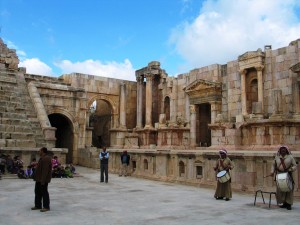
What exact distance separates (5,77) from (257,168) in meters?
14.6

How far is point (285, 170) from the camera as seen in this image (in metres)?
7.95

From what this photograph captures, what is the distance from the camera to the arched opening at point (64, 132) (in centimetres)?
2346

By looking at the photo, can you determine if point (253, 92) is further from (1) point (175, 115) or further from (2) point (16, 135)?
(2) point (16, 135)

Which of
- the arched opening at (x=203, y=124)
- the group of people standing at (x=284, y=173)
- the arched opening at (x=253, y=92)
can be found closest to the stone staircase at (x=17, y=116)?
the group of people standing at (x=284, y=173)

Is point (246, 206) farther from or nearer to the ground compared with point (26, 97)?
nearer to the ground

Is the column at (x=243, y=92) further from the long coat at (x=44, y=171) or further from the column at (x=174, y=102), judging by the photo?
the long coat at (x=44, y=171)

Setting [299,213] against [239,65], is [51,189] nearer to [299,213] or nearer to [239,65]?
[299,213]

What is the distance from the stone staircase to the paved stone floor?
200 inches

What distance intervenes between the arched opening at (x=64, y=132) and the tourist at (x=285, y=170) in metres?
16.8

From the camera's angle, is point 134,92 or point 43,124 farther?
point 134,92

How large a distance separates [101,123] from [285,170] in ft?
83.6

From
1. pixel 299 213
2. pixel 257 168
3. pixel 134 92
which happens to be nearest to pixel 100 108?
pixel 134 92

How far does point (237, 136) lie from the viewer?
716 inches

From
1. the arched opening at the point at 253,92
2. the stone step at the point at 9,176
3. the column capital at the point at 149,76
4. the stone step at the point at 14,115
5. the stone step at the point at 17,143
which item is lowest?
the stone step at the point at 9,176
